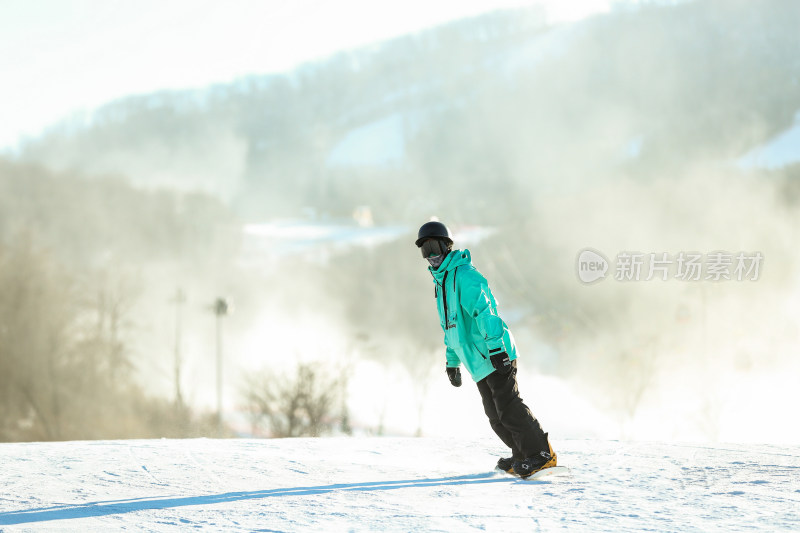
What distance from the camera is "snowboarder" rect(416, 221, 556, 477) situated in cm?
434

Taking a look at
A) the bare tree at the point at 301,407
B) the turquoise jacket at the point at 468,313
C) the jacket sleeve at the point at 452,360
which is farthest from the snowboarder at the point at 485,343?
the bare tree at the point at 301,407

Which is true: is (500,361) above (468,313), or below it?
below

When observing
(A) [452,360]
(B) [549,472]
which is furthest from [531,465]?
(A) [452,360]

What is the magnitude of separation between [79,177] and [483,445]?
5926 cm

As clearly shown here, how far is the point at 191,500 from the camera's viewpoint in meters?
3.80

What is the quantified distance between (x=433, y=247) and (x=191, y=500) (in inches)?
77.8

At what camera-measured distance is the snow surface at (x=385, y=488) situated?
332 centimetres

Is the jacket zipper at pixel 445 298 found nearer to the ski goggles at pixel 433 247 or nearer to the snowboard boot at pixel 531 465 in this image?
the ski goggles at pixel 433 247

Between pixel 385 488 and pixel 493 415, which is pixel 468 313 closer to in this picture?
pixel 493 415

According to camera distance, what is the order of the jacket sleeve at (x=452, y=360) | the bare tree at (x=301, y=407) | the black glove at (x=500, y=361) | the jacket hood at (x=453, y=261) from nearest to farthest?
the black glove at (x=500, y=361) → the jacket hood at (x=453, y=261) → the jacket sleeve at (x=452, y=360) → the bare tree at (x=301, y=407)

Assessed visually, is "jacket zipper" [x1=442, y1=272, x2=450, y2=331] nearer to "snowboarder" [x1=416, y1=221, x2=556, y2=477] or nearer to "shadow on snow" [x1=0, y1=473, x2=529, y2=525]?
"snowboarder" [x1=416, y1=221, x2=556, y2=477]

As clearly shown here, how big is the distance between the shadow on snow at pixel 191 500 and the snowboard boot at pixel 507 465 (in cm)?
7

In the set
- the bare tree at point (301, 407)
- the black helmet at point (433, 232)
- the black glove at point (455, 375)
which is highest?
the black helmet at point (433, 232)

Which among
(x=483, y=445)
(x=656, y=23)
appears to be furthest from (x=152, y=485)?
(x=656, y=23)
